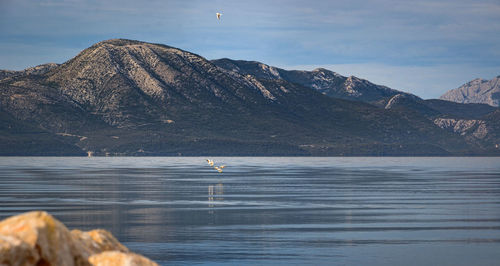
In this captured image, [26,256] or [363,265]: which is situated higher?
[26,256]

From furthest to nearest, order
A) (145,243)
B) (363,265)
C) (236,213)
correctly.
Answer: (236,213)
(145,243)
(363,265)

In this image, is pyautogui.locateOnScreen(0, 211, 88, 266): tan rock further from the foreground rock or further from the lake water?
the lake water

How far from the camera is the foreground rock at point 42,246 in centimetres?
1462

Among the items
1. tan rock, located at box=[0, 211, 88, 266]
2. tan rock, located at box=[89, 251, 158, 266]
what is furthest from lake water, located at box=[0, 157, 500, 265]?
tan rock, located at box=[0, 211, 88, 266]

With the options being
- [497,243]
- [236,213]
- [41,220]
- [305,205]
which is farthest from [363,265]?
[305,205]

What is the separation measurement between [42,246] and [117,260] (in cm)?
173

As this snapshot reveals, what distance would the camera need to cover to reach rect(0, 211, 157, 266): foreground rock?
48.0 feet

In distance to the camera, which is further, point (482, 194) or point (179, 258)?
point (482, 194)

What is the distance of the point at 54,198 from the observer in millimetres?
63875

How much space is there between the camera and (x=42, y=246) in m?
15.0

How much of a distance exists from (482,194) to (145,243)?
145 ft

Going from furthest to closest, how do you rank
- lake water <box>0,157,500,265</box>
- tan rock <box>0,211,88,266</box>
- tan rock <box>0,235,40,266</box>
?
lake water <box>0,157,500,265</box>, tan rock <box>0,211,88,266</box>, tan rock <box>0,235,40,266</box>

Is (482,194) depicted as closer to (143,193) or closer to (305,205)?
(305,205)

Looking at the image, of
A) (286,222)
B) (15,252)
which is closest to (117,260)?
(15,252)
